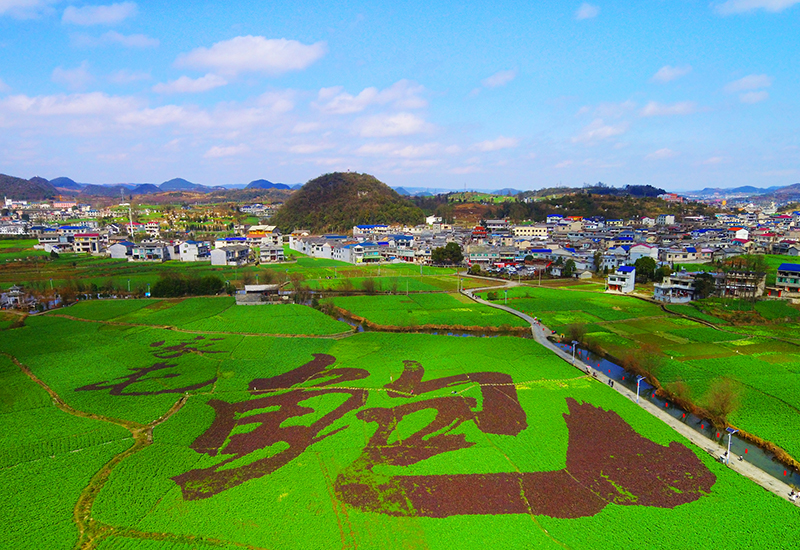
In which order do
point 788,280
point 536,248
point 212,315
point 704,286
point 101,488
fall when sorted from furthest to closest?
1. point 536,248
2. point 788,280
3. point 704,286
4. point 212,315
5. point 101,488

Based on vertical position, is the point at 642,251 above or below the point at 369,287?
above

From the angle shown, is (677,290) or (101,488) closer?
(101,488)

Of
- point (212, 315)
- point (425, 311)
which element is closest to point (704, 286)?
point (425, 311)

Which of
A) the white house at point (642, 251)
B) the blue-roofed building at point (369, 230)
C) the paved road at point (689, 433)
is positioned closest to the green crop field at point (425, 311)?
the paved road at point (689, 433)

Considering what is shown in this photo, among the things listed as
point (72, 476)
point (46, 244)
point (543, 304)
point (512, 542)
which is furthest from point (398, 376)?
point (46, 244)

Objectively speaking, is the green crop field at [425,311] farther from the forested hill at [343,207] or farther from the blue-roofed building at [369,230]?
the forested hill at [343,207]

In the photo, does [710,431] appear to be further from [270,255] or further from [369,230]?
[369,230]
